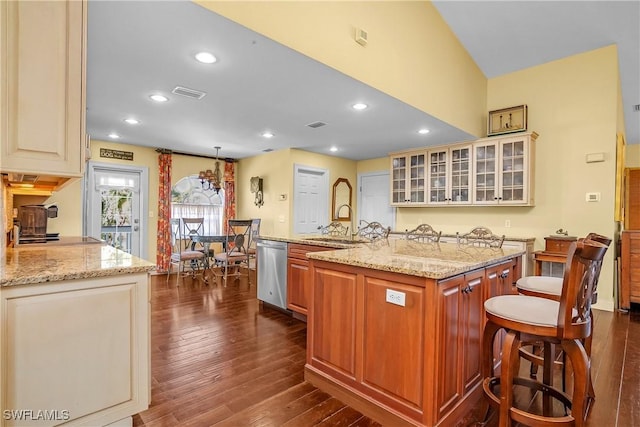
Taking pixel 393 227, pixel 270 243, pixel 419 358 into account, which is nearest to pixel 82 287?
pixel 419 358

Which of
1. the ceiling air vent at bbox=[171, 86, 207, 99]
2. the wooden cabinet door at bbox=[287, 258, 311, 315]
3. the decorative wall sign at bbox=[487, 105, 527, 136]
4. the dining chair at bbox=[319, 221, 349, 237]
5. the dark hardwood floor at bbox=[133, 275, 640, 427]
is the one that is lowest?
the dark hardwood floor at bbox=[133, 275, 640, 427]

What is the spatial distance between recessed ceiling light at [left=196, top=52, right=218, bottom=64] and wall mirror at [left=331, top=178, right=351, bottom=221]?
435 cm

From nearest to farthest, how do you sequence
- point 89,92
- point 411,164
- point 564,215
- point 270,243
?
1. point 89,92
2. point 270,243
3. point 564,215
4. point 411,164

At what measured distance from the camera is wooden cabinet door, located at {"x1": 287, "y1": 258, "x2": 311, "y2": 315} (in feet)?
11.2

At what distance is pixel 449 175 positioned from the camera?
5055 millimetres

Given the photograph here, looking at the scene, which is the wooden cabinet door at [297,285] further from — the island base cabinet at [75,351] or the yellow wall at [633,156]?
the yellow wall at [633,156]

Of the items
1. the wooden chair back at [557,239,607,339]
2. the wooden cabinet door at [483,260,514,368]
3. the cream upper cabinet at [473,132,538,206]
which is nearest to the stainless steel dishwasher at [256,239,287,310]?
the wooden cabinet door at [483,260,514,368]

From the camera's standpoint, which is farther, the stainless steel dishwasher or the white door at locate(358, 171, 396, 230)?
the white door at locate(358, 171, 396, 230)

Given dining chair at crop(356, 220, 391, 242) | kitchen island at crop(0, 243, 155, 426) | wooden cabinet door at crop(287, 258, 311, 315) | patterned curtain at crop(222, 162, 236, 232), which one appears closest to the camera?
kitchen island at crop(0, 243, 155, 426)

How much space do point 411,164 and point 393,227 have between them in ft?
4.70

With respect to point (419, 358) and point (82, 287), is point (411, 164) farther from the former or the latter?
point (82, 287)

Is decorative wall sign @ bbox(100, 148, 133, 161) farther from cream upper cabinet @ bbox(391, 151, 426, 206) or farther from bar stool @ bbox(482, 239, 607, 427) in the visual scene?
bar stool @ bbox(482, 239, 607, 427)

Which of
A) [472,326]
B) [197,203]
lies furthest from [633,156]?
[197,203]

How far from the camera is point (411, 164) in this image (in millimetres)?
5566
